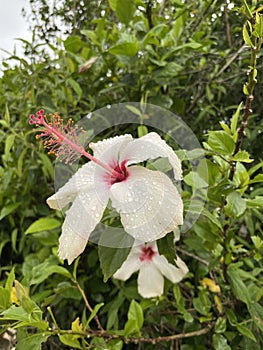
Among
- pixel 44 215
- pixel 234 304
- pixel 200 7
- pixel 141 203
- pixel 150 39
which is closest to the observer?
pixel 141 203

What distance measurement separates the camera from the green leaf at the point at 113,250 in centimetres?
59

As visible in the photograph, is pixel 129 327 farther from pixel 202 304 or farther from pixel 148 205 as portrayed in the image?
pixel 148 205

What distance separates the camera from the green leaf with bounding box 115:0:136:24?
3.84 feet

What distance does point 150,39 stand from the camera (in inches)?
45.9

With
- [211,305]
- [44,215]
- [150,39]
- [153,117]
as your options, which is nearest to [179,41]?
[150,39]

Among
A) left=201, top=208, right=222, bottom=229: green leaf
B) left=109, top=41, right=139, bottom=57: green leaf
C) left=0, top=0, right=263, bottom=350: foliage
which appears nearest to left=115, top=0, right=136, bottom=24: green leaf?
left=0, top=0, right=263, bottom=350: foliage

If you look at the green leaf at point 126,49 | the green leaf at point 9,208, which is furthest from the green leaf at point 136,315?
the green leaf at point 126,49

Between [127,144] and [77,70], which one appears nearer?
[127,144]

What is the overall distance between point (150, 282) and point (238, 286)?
0.63 feet

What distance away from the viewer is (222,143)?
702 millimetres

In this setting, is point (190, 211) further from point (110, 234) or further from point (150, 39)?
point (150, 39)

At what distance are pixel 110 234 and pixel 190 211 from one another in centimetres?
13

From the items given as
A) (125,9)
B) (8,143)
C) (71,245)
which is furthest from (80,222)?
(125,9)

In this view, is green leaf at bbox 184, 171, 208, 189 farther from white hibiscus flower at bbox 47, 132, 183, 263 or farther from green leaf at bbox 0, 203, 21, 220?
green leaf at bbox 0, 203, 21, 220
